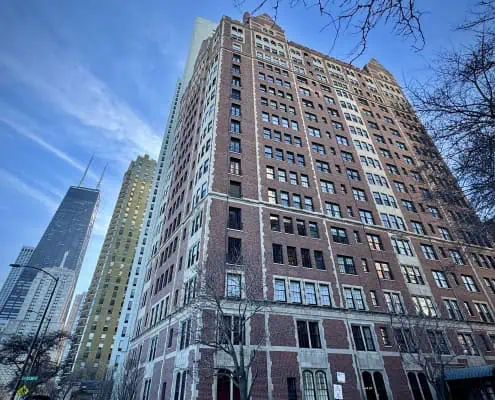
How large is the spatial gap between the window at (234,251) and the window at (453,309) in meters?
26.7

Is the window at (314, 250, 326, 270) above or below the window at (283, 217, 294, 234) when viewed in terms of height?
below

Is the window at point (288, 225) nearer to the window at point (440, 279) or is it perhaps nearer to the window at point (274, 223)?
the window at point (274, 223)

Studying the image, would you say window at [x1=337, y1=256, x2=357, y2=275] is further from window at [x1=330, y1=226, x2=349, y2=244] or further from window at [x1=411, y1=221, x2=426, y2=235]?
window at [x1=411, y1=221, x2=426, y2=235]

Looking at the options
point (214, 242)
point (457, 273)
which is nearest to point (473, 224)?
point (214, 242)

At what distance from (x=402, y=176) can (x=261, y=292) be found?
34531 millimetres

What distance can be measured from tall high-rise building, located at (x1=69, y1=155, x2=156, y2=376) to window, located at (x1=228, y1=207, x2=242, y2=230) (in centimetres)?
5594

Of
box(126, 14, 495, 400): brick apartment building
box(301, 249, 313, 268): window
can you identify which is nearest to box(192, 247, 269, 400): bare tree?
box(126, 14, 495, 400): brick apartment building

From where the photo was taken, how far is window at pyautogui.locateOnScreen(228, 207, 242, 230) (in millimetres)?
30086

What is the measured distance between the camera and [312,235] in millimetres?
33531

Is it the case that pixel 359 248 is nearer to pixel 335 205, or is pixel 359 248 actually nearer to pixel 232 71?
pixel 335 205

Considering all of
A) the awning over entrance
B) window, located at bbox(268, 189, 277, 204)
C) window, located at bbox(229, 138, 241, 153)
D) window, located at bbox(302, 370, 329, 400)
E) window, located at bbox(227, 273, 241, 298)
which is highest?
window, located at bbox(229, 138, 241, 153)

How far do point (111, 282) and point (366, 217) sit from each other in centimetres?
9370

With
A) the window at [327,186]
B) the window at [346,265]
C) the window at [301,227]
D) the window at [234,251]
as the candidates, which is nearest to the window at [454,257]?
the window at [346,265]

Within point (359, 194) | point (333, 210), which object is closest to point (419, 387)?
point (333, 210)
